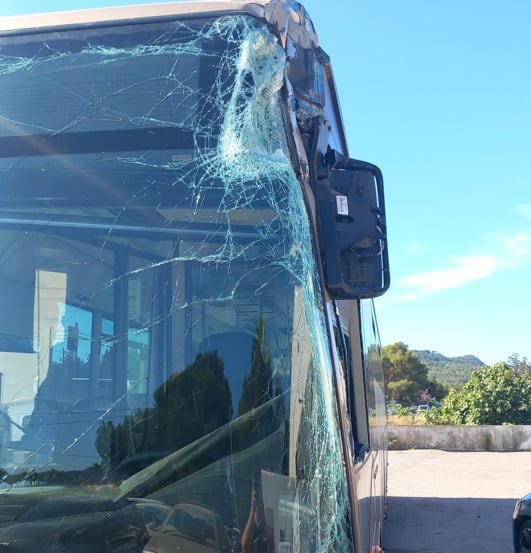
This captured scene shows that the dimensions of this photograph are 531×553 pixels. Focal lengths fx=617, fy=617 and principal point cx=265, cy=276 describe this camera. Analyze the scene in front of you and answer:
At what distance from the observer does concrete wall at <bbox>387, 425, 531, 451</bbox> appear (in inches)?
763

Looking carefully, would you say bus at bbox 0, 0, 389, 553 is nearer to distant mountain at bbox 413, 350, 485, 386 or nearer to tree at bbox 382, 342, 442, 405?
tree at bbox 382, 342, 442, 405

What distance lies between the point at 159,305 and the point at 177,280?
0.10 metres

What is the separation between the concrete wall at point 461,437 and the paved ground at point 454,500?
1.15m

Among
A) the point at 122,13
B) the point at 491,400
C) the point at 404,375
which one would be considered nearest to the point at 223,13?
the point at 122,13

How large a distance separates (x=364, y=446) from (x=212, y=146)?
1651 millimetres

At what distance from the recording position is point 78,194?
2.13 meters

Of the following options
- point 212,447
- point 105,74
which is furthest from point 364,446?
point 105,74

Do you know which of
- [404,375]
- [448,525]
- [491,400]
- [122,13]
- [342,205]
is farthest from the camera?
[404,375]

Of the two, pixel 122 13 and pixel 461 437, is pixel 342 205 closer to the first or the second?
pixel 122 13

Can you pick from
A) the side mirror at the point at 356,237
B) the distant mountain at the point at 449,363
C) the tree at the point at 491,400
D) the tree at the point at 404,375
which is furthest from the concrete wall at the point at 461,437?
the distant mountain at the point at 449,363

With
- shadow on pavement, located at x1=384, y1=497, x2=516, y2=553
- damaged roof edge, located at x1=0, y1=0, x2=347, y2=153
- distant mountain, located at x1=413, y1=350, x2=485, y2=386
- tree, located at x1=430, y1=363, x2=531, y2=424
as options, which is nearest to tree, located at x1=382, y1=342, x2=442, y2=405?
tree, located at x1=430, y1=363, x2=531, y2=424

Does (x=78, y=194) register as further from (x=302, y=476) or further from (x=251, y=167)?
(x=302, y=476)

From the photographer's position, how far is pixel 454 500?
11203mm

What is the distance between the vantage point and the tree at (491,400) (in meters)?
21.1
